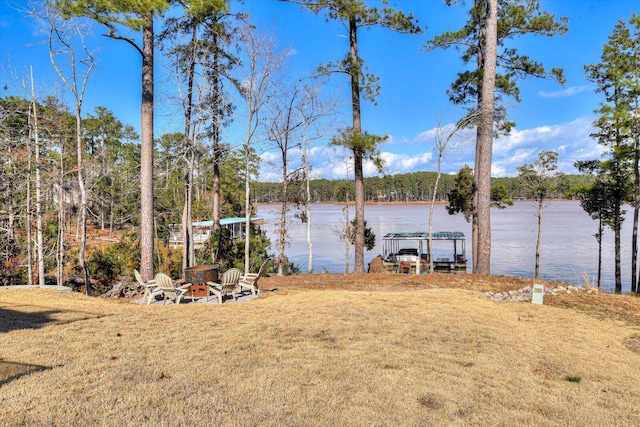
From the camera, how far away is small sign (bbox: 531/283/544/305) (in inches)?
316

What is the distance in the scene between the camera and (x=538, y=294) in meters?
8.10

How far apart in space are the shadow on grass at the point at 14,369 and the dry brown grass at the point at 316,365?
1.0 inches

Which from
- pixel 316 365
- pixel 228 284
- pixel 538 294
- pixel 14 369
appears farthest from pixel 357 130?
pixel 14 369

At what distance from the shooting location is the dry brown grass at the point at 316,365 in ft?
9.72

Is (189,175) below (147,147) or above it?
below

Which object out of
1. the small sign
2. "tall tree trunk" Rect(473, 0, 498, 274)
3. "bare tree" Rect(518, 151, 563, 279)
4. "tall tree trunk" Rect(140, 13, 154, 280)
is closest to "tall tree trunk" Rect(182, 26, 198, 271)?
"tall tree trunk" Rect(140, 13, 154, 280)

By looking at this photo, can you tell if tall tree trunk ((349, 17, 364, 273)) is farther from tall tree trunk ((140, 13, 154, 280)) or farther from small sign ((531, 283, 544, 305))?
small sign ((531, 283, 544, 305))

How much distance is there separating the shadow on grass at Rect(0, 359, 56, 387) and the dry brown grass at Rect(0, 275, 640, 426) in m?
0.03

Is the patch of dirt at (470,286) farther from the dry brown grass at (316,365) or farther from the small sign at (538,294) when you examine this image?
the dry brown grass at (316,365)

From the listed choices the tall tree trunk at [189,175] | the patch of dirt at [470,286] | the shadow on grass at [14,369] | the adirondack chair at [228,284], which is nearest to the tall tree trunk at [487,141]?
the patch of dirt at [470,286]

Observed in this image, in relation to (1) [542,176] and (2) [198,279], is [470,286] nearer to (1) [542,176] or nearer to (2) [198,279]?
(2) [198,279]

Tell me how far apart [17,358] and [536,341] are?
6.25 m

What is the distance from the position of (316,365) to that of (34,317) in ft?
15.1

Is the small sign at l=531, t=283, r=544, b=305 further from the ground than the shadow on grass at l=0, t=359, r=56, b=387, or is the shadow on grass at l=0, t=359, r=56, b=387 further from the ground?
the shadow on grass at l=0, t=359, r=56, b=387
